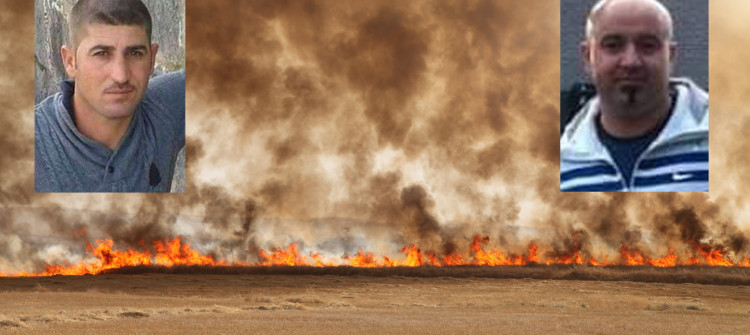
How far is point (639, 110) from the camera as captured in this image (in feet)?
64.8

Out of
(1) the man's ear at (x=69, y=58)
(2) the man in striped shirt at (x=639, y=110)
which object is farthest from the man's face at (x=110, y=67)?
(2) the man in striped shirt at (x=639, y=110)

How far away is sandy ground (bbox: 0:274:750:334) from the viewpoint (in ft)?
44.2

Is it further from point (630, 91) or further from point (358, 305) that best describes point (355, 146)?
point (630, 91)

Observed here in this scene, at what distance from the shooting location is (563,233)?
20312mm

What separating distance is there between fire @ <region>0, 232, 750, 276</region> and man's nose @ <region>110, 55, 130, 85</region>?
3234 millimetres

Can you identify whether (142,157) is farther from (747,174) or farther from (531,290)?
(747,174)

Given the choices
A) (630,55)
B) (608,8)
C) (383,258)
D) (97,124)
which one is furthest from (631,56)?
(97,124)

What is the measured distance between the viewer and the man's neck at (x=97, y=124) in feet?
65.9

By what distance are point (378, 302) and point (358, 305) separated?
0.48m

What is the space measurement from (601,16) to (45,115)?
36.0ft

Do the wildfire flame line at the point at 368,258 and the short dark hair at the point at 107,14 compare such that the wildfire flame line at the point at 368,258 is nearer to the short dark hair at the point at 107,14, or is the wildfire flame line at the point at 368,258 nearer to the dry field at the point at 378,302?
the dry field at the point at 378,302

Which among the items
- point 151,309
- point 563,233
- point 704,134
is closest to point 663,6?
point 704,134

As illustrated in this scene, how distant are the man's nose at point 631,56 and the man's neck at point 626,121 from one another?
86 cm

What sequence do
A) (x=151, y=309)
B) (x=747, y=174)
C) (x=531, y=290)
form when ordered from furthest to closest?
(x=747, y=174)
(x=531, y=290)
(x=151, y=309)
